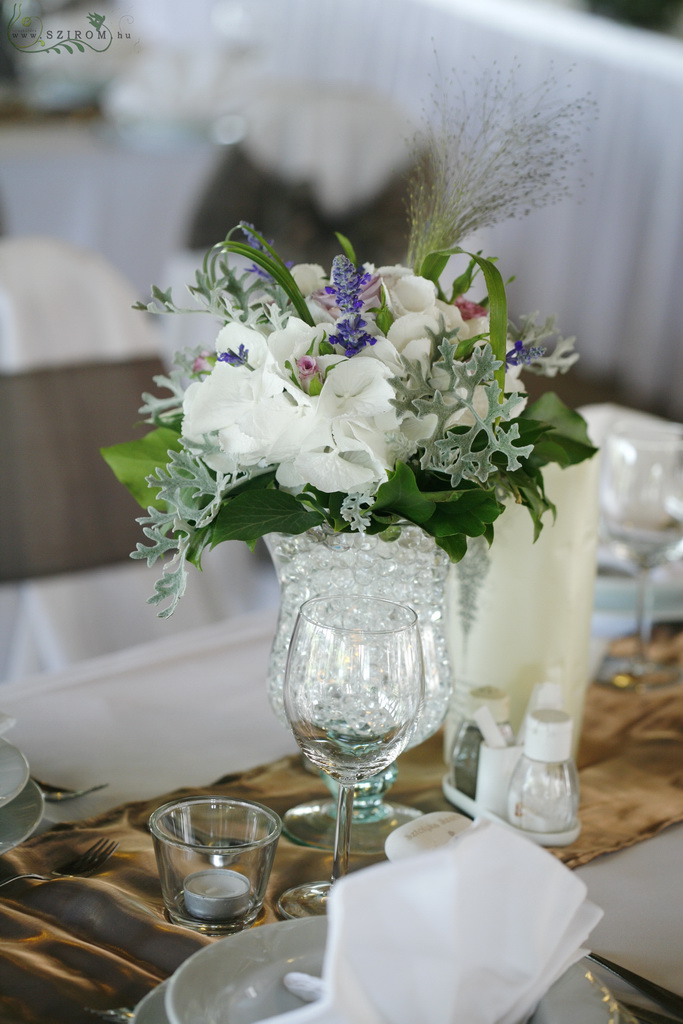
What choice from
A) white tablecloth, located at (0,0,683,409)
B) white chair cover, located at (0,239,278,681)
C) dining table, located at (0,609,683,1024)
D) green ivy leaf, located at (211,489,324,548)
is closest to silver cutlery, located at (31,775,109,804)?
dining table, located at (0,609,683,1024)

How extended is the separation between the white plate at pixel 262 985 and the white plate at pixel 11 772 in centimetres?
22

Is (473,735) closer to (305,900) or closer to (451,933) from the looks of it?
(305,900)

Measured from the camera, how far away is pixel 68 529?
1.47 metres

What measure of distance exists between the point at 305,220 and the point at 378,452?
2994mm

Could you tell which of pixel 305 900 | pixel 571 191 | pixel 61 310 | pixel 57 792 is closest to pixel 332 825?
pixel 305 900

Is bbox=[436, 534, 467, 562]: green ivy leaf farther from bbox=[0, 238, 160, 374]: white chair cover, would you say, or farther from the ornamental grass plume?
bbox=[0, 238, 160, 374]: white chair cover

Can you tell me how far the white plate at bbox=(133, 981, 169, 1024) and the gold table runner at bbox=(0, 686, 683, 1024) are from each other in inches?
1.3

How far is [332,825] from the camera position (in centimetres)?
75

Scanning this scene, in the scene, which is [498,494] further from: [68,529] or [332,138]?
[332,138]

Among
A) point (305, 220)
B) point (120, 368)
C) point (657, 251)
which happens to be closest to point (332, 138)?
point (305, 220)

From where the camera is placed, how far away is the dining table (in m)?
0.57

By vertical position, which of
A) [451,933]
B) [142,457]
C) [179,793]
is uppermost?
[142,457]

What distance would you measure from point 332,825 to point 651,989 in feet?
0.82

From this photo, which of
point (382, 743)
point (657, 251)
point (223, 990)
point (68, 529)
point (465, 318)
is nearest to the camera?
point (223, 990)
